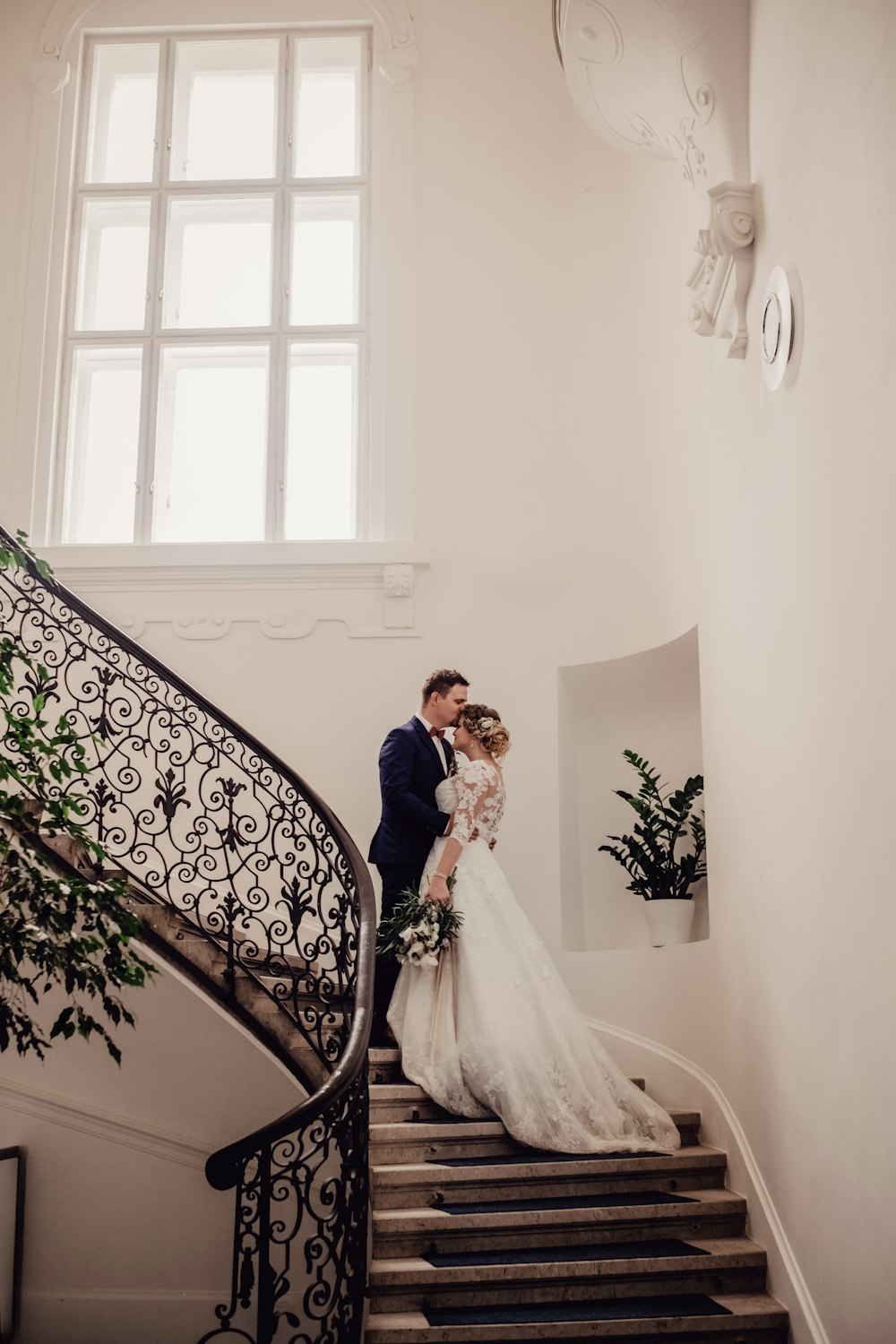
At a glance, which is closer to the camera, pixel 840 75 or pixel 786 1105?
pixel 840 75

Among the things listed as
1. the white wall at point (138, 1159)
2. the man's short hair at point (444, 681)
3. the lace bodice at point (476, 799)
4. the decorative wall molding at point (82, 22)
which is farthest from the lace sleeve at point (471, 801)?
the decorative wall molding at point (82, 22)

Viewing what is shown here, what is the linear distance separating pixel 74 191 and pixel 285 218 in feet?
4.98

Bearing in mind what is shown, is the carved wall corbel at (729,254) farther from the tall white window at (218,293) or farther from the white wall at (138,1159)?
the white wall at (138,1159)

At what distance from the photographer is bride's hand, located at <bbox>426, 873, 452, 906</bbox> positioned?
5.40 metres

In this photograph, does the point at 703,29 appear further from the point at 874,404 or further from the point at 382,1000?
the point at 382,1000

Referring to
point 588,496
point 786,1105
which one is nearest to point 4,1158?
point 786,1105

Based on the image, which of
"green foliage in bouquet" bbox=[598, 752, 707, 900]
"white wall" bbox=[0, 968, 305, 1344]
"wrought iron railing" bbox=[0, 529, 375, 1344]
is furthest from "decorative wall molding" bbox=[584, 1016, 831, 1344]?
"white wall" bbox=[0, 968, 305, 1344]

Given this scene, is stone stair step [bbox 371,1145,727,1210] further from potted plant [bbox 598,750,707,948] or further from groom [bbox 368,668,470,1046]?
potted plant [bbox 598,750,707,948]

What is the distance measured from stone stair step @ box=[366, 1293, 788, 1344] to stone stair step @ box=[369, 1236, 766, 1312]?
95 millimetres

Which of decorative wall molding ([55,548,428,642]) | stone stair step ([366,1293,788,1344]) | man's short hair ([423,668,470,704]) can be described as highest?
decorative wall molding ([55,548,428,642])

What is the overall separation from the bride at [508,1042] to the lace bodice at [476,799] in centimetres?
22

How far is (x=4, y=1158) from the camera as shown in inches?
230

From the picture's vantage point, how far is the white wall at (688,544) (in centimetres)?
353

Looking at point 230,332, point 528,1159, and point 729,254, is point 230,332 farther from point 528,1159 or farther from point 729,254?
point 528,1159
